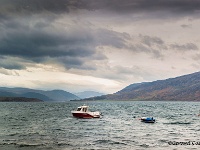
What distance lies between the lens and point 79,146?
49.9m

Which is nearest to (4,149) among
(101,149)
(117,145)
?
(101,149)

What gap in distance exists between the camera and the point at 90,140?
56.7 m

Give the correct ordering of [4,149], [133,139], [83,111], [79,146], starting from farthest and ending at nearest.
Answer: [83,111]
[133,139]
[79,146]
[4,149]

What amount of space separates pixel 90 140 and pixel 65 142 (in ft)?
17.7

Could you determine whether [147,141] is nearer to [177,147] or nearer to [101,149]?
[177,147]

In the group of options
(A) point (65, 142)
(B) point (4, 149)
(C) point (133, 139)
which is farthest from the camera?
(C) point (133, 139)

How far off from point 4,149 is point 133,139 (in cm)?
2569

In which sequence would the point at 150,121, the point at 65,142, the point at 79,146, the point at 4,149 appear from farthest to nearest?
the point at 150,121
the point at 65,142
the point at 79,146
the point at 4,149

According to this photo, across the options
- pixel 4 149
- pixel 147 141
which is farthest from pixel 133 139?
pixel 4 149

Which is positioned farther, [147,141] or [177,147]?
[147,141]

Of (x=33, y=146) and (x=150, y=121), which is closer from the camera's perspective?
(x=33, y=146)

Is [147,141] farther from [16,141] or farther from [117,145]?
[16,141]

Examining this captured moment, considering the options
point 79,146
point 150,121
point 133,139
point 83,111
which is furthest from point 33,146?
point 83,111

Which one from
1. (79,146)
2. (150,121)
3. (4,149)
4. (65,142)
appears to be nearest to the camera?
(4,149)
